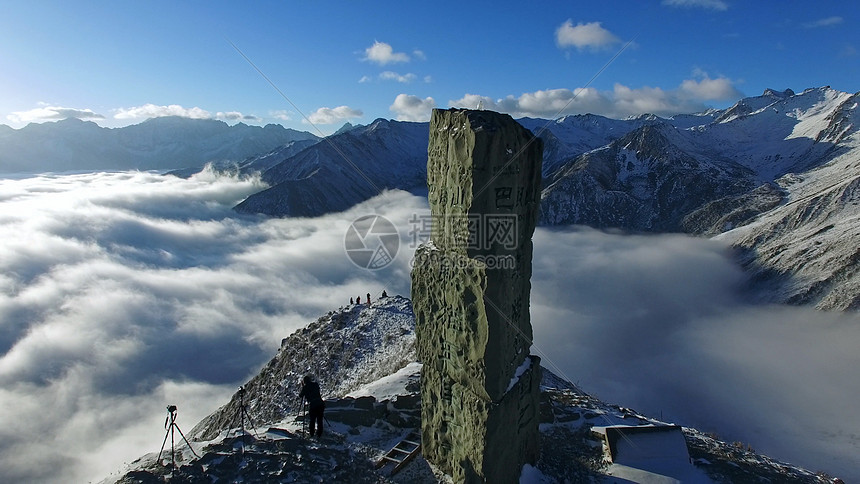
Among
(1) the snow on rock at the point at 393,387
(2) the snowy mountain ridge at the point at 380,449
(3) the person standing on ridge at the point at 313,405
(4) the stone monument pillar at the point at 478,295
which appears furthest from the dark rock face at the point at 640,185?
(3) the person standing on ridge at the point at 313,405

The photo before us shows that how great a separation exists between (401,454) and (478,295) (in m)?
7.08

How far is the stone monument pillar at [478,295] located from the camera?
36.8ft

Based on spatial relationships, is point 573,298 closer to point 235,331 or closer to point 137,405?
point 235,331

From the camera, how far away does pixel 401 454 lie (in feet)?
48.9

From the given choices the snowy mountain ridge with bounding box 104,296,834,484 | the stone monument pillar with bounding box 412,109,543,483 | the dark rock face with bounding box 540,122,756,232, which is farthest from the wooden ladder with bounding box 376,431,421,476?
the dark rock face with bounding box 540,122,756,232

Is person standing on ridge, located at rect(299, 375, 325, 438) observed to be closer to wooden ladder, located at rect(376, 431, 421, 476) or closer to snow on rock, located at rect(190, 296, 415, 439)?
wooden ladder, located at rect(376, 431, 421, 476)

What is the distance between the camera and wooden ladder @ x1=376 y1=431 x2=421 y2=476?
562 inches

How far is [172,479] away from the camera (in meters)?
11.9

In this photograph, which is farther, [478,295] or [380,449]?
[380,449]

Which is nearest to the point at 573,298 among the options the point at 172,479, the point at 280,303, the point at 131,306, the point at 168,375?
the point at 280,303

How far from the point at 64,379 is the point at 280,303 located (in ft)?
157

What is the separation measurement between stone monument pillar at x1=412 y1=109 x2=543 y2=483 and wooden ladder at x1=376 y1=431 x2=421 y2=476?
745mm

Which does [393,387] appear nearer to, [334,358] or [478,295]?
[478,295]

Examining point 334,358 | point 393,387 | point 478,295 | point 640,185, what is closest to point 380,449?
point 393,387
